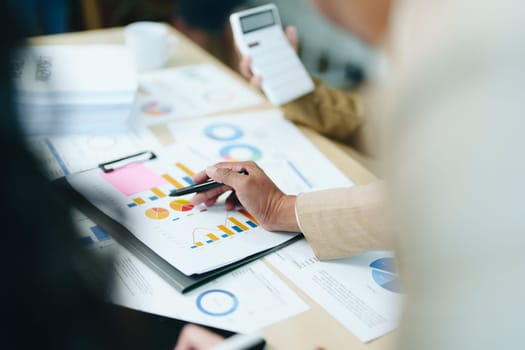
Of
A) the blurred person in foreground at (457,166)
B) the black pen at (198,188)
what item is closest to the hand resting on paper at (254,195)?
the black pen at (198,188)

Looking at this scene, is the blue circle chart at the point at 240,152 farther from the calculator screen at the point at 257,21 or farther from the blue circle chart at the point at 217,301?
the blue circle chart at the point at 217,301

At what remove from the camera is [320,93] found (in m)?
1.38

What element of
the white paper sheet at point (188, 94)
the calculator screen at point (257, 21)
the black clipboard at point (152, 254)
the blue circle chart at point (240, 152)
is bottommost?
the black clipboard at point (152, 254)

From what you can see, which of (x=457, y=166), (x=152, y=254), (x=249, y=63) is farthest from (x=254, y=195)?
(x=457, y=166)

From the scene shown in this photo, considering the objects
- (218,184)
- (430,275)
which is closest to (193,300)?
(218,184)

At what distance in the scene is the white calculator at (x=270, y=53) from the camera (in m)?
1.27

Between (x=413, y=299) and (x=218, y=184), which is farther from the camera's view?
(x=218, y=184)

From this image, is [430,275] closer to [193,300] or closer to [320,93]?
[193,300]

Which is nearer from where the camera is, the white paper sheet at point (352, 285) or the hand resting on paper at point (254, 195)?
the white paper sheet at point (352, 285)

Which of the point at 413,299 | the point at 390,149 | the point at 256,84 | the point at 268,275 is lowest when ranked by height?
the point at 268,275

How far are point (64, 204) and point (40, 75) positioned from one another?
23.2 inches

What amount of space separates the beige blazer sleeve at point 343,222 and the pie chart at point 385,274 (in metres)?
0.03

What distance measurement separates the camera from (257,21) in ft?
4.24

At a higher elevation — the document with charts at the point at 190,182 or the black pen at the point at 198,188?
the black pen at the point at 198,188
